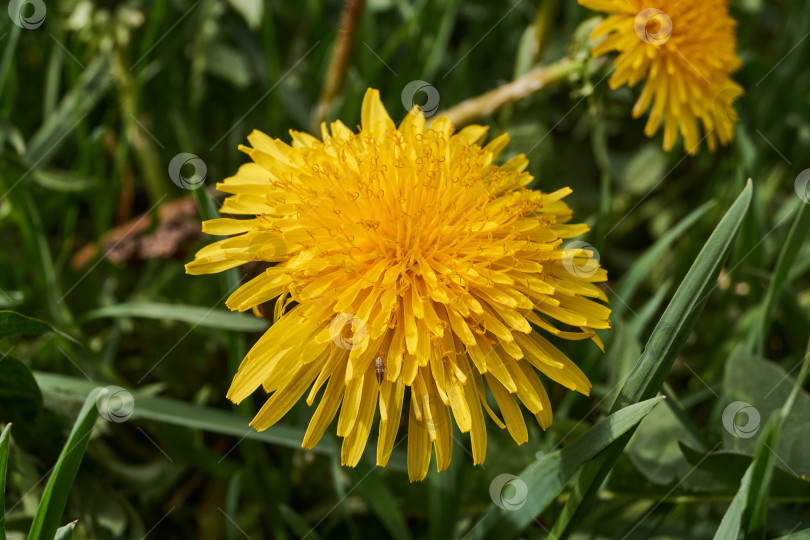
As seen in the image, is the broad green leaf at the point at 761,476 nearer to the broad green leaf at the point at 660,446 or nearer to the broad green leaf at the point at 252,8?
the broad green leaf at the point at 660,446

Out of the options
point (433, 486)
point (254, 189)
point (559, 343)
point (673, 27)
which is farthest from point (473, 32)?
point (433, 486)

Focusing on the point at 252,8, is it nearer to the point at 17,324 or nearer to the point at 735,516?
the point at 17,324

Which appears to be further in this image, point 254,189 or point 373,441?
point 373,441

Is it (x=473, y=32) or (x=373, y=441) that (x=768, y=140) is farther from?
(x=373, y=441)

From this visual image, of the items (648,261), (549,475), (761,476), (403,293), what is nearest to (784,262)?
(648,261)

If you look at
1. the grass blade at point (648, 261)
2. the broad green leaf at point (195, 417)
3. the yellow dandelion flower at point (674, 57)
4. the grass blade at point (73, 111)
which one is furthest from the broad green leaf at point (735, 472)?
the grass blade at point (73, 111)

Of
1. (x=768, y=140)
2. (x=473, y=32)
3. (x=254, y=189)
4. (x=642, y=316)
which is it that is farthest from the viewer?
(x=473, y=32)
